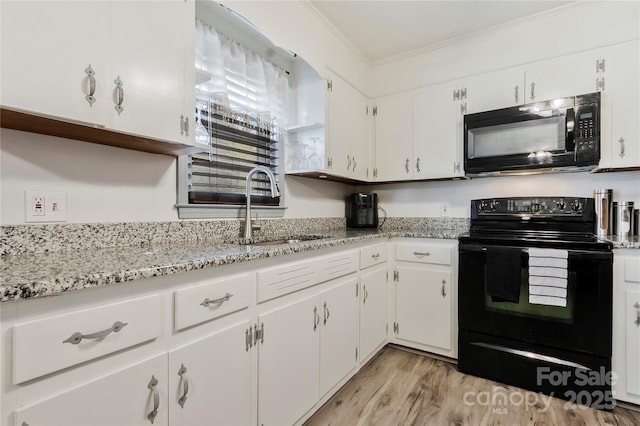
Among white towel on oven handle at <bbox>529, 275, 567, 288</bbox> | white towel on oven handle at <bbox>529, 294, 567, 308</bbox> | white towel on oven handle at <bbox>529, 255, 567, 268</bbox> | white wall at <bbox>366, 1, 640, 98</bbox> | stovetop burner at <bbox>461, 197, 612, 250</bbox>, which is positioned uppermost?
white wall at <bbox>366, 1, 640, 98</bbox>

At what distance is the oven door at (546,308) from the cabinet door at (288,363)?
1130 mm

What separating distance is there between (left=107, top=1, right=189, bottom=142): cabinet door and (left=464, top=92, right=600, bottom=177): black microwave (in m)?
2.03

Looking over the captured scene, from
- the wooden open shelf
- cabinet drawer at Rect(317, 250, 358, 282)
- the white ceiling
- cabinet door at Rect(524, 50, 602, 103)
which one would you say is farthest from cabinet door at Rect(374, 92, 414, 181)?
the wooden open shelf

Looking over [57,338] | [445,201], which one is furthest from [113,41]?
[445,201]

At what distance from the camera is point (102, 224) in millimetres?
1304

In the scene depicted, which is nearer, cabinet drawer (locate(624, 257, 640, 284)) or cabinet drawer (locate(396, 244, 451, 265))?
cabinet drawer (locate(624, 257, 640, 284))

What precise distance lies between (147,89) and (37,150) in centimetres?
46

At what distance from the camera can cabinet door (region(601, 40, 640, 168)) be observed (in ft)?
6.39

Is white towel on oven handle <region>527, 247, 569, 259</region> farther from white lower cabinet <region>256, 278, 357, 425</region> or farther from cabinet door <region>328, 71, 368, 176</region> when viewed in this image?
Answer: cabinet door <region>328, 71, 368, 176</region>

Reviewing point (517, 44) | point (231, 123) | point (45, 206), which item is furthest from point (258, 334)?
point (517, 44)

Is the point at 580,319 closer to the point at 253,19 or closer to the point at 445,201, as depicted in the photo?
the point at 445,201

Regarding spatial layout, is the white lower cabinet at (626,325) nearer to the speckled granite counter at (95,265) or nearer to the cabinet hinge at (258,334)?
the speckled granite counter at (95,265)

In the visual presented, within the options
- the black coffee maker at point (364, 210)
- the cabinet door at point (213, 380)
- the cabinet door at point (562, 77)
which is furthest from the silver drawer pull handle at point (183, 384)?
the cabinet door at point (562, 77)

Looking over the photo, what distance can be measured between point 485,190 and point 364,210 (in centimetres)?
103
